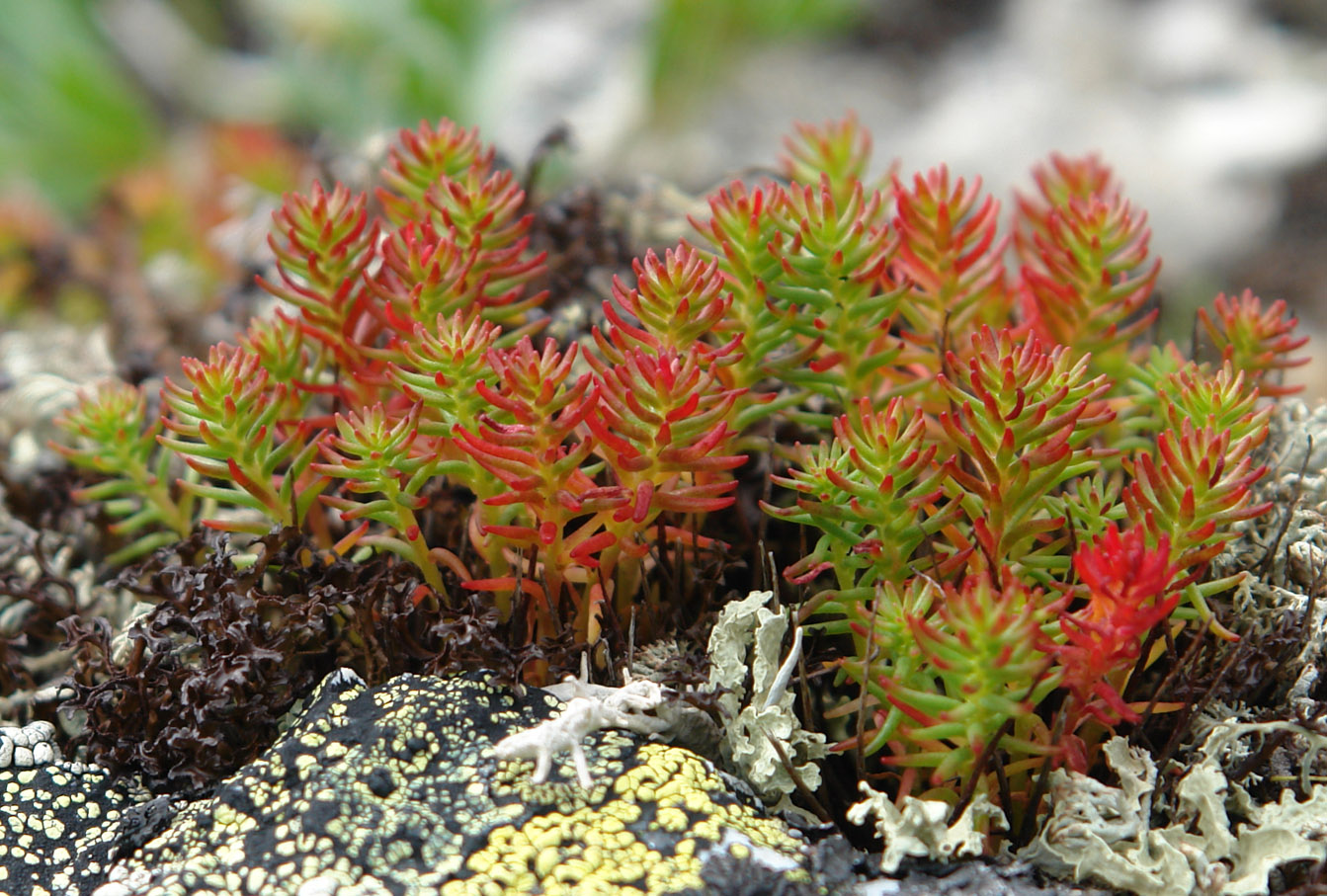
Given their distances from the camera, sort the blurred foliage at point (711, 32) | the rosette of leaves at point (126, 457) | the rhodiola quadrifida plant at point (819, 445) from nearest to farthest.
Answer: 1. the rhodiola quadrifida plant at point (819, 445)
2. the rosette of leaves at point (126, 457)
3. the blurred foliage at point (711, 32)

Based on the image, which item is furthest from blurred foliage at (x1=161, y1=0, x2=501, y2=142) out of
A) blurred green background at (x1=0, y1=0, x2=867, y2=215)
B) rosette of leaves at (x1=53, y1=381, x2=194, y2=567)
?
rosette of leaves at (x1=53, y1=381, x2=194, y2=567)

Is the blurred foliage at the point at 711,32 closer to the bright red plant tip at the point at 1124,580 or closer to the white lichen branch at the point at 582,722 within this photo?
the white lichen branch at the point at 582,722

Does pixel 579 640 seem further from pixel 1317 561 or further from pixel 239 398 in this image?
pixel 1317 561

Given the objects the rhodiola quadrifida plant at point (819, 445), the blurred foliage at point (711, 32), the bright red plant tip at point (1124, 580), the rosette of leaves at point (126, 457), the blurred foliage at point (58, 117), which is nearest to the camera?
the bright red plant tip at point (1124, 580)

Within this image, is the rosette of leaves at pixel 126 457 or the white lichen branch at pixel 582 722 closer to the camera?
the white lichen branch at pixel 582 722

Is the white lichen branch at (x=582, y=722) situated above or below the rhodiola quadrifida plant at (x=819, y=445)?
below

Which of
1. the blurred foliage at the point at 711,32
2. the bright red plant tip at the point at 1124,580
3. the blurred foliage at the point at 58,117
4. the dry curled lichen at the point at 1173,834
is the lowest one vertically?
the dry curled lichen at the point at 1173,834

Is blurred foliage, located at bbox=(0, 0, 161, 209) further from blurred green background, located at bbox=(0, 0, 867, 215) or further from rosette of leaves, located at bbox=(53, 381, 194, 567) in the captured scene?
rosette of leaves, located at bbox=(53, 381, 194, 567)

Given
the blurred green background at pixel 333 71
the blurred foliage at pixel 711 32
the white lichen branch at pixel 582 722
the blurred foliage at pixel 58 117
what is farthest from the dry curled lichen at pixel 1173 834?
the blurred foliage at pixel 58 117
